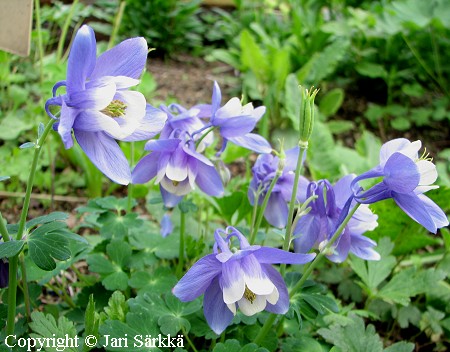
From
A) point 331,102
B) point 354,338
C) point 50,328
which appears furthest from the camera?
point 331,102

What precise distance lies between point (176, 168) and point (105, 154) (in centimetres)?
24

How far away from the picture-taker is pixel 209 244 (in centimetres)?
139

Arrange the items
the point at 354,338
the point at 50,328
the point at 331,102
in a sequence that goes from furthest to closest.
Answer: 1. the point at 331,102
2. the point at 354,338
3. the point at 50,328

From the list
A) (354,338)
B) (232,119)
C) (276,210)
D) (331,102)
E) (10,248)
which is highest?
(232,119)

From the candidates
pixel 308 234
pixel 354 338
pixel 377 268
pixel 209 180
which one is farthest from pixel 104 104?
pixel 377 268

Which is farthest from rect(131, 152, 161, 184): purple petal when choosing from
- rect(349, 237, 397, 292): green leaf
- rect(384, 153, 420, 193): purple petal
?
rect(349, 237, 397, 292): green leaf

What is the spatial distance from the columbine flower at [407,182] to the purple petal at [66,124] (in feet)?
1.75

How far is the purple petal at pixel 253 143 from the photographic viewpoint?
46.7 inches

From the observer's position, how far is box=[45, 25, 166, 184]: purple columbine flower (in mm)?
820

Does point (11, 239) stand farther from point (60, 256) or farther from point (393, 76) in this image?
point (393, 76)

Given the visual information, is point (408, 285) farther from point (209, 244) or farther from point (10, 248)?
point (10, 248)

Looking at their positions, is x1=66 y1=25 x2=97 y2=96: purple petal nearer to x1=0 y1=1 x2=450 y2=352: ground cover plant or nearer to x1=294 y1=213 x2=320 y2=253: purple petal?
x1=0 y1=1 x2=450 y2=352: ground cover plant

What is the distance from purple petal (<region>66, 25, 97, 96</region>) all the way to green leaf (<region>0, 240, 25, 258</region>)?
0.30 metres

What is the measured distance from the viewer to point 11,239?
0.98 meters
